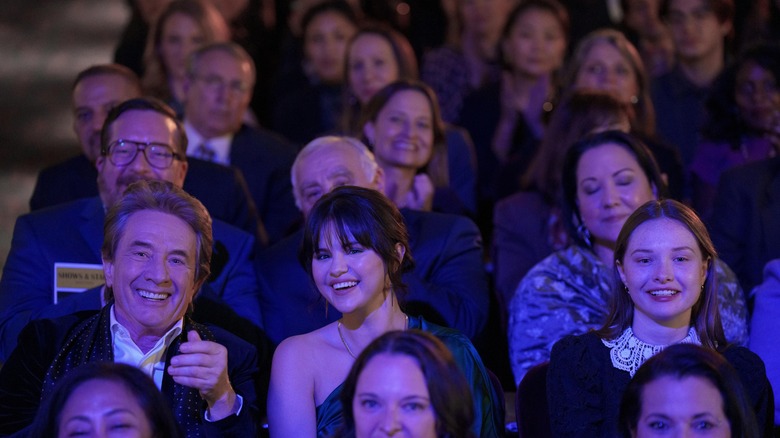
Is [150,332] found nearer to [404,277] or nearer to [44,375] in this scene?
[44,375]

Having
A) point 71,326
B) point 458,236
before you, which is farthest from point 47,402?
point 458,236

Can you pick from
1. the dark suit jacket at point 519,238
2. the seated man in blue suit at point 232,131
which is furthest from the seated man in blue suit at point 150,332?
the seated man in blue suit at point 232,131

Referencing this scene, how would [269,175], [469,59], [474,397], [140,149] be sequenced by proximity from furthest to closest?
[469,59] → [269,175] → [140,149] → [474,397]

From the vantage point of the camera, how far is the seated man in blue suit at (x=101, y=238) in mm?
3432

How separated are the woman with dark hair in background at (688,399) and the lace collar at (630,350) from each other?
1.08ft

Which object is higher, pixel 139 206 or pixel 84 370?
pixel 139 206

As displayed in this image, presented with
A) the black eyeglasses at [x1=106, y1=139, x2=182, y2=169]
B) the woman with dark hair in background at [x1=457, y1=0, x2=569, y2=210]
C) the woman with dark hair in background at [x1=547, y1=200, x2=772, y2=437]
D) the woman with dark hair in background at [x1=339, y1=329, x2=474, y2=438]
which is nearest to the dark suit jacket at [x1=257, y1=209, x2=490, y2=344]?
the black eyeglasses at [x1=106, y1=139, x2=182, y2=169]

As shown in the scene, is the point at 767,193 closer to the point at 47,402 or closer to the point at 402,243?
the point at 402,243

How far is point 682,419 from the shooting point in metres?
2.37

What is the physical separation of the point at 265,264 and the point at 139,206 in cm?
76

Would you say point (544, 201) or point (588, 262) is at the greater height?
point (544, 201)

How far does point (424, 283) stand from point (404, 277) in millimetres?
78

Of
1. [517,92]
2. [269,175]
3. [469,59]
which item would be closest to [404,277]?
[269,175]

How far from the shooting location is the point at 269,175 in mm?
4543
